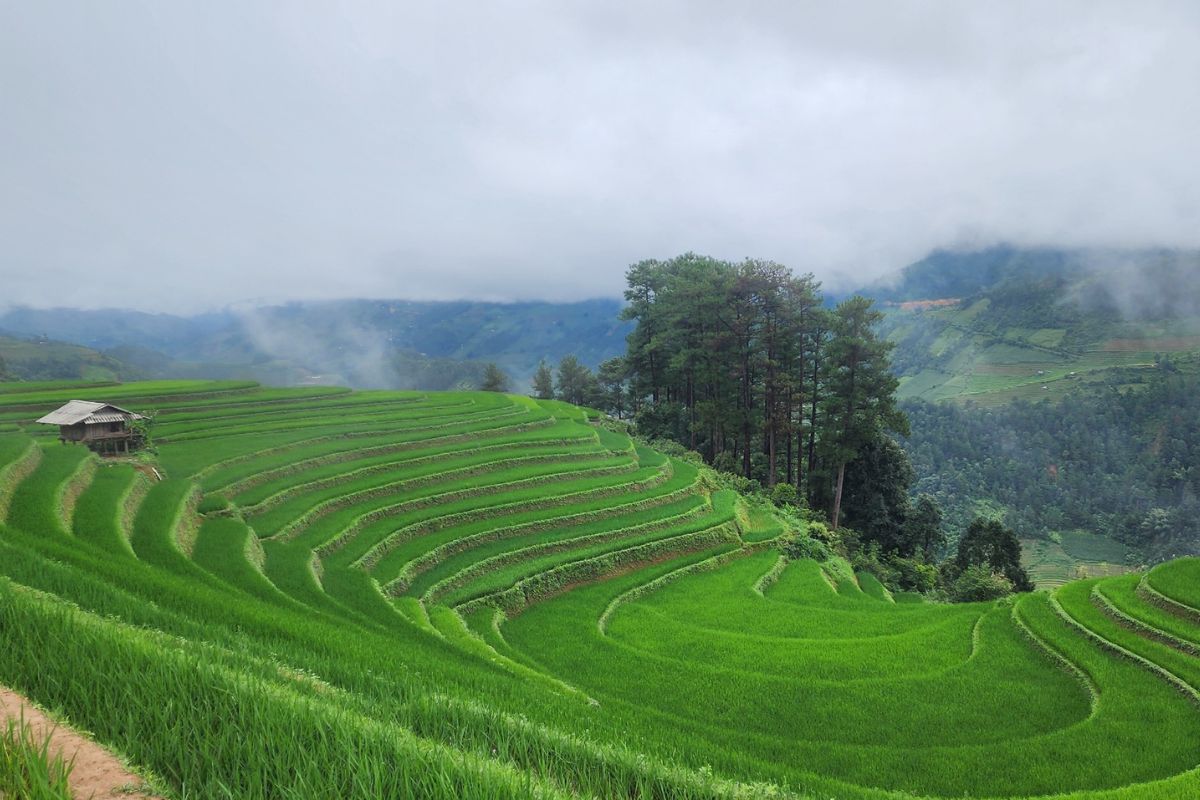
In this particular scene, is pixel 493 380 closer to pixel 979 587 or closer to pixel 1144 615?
pixel 979 587

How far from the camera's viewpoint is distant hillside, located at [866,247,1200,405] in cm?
10538

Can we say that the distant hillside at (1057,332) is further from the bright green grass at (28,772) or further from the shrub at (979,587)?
the bright green grass at (28,772)

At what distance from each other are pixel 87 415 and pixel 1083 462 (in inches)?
3690

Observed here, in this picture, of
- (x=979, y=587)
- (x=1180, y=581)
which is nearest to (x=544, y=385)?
(x=979, y=587)

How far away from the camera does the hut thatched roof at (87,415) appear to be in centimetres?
2289

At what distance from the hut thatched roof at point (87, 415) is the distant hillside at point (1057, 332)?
356 ft

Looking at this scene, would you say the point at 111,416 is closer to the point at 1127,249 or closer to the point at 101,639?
the point at 101,639

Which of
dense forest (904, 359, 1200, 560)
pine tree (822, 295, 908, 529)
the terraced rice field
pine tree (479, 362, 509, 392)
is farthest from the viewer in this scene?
pine tree (479, 362, 509, 392)

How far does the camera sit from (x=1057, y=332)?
124 meters

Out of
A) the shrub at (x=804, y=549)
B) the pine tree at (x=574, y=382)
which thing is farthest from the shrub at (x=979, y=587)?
the pine tree at (x=574, y=382)

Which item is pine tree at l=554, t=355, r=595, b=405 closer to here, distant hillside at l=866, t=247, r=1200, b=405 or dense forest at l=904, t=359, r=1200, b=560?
dense forest at l=904, t=359, r=1200, b=560

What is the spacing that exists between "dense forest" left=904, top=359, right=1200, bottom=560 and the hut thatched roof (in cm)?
6037

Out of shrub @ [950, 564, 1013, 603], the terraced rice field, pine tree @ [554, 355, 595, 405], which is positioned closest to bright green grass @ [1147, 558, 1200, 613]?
the terraced rice field

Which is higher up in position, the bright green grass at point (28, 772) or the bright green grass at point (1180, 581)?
the bright green grass at point (28, 772)
